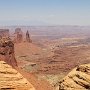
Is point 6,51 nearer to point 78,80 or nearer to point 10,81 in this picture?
point 10,81

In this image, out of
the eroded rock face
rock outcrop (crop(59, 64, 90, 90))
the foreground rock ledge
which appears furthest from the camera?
the eroded rock face

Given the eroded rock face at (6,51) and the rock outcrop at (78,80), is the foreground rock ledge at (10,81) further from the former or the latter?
the eroded rock face at (6,51)

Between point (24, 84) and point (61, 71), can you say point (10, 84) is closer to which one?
point (24, 84)

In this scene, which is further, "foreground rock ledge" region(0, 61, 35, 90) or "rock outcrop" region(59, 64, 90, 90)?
"foreground rock ledge" region(0, 61, 35, 90)

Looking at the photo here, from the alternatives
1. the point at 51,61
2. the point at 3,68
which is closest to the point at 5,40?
the point at 3,68

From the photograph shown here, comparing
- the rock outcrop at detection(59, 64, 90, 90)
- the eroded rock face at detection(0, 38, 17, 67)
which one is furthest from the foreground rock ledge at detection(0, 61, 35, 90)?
the eroded rock face at detection(0, 38, 17, 67)

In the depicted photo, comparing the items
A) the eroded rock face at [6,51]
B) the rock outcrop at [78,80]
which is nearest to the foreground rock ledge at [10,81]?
the rock outcrop at [78,80]

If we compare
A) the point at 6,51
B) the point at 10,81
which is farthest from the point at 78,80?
the point at 6,51

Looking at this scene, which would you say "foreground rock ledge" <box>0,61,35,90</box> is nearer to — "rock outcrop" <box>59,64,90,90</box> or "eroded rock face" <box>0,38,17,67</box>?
"rock outcrop" <box>59,64,90,90</box>

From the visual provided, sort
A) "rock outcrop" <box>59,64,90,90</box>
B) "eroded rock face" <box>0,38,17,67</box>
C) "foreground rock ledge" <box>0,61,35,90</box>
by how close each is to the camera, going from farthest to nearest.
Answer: "eroded rock face" <box>0,38,17,67</box> < "foreground rock ledge" <box>0,61,35,90</box> < "rock outcrop" <box>59,64,90,90</box>
